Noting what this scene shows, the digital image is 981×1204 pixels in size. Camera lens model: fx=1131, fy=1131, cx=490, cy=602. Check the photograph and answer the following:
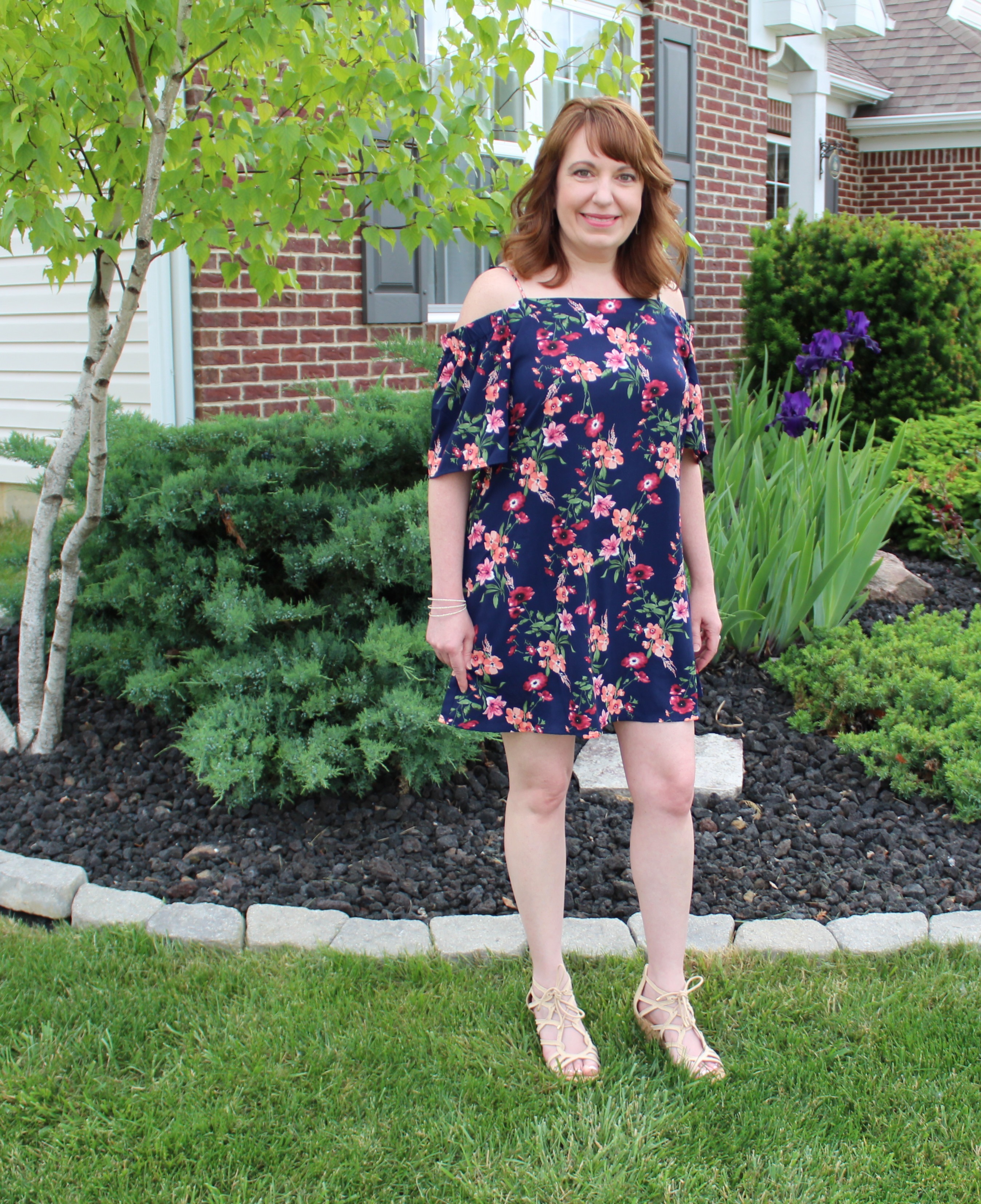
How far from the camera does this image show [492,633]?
1.99m

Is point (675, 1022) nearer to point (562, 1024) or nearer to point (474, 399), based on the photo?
point (562, 1024)

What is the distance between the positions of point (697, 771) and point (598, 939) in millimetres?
933

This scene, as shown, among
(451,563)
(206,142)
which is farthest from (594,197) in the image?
(206,142)

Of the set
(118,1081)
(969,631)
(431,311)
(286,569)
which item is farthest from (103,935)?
(431,311)

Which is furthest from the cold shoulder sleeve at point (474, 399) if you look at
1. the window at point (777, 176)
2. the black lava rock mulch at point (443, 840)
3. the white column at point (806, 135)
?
the window at point (777, 176)

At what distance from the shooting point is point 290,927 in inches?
99.7

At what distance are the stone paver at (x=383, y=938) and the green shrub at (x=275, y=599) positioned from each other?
448 mm

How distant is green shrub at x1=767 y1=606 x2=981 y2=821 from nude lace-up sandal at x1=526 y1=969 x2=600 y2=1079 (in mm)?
1430

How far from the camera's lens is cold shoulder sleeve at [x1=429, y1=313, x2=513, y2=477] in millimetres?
1921

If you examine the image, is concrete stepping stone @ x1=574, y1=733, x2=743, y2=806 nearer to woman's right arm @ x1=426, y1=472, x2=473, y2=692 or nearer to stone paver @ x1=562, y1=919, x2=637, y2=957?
stone paver @ x1=562, y1=919, x2=637, y2=957

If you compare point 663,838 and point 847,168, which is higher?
point 847,168

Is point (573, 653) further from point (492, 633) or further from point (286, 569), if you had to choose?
point (286, 569)

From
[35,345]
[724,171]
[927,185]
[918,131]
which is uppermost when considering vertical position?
[918,131]

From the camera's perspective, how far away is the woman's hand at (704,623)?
2.22 metres
